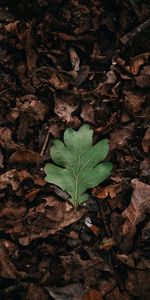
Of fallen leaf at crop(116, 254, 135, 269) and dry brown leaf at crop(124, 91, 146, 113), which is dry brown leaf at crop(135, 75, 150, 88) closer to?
dry brown leaf at crop(124, 91, 146, 113)

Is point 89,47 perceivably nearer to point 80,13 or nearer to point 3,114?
point 80,13

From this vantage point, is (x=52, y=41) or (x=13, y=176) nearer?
(x=13, y=176)

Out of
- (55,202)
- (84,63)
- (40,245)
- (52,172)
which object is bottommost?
(40,245)

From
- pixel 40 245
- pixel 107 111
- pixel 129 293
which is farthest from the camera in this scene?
pixel 107 111

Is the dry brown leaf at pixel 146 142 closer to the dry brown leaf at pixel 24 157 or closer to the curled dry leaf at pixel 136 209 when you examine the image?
the curled dry leaf at pixel 136 209

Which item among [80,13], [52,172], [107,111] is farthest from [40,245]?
[80,13]

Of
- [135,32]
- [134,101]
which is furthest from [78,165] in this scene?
[135,32]

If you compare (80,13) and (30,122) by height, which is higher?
(80,13)
